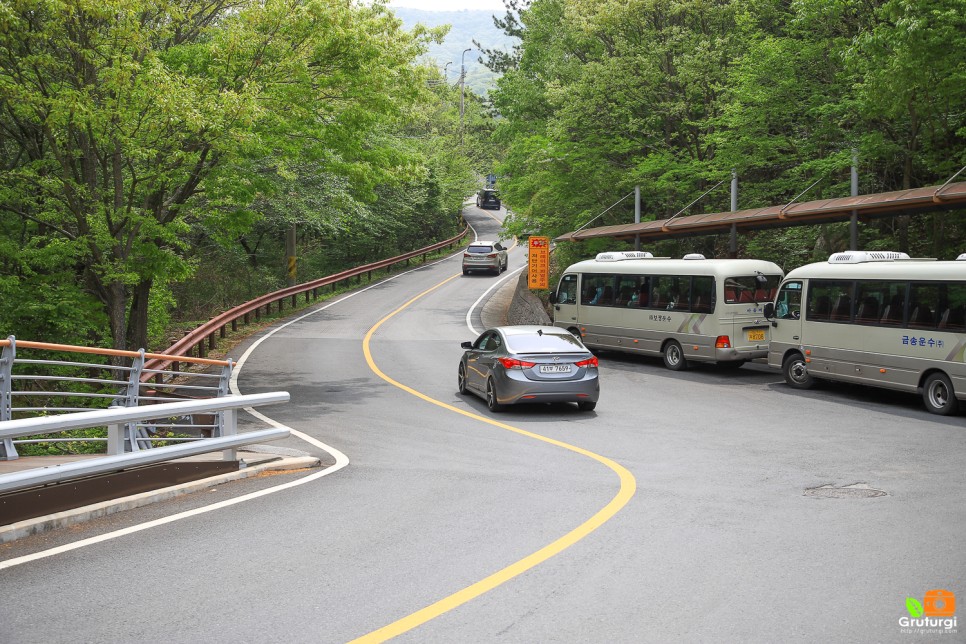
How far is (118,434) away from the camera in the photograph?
8.09 m

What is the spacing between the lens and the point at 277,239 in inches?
2028

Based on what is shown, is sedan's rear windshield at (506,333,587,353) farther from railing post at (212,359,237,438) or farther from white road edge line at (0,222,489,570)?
railing post at (212,359,237,438)

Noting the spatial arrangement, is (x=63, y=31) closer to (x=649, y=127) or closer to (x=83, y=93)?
(x=83, y=93)

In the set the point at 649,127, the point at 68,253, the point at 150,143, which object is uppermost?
the point at 649,127

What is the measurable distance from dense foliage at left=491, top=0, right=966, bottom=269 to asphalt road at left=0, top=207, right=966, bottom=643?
34.1ft

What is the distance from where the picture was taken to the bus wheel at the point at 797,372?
62.3 feet

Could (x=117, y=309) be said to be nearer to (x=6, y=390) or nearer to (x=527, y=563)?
(x=6, y=390)

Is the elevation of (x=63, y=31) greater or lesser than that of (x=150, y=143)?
greater

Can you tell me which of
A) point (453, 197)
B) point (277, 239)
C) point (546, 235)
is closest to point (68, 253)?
point (546, 235)

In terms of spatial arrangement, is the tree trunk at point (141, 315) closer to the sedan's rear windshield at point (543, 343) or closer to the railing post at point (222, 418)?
the sedan's rear windshield at point (543, 343)

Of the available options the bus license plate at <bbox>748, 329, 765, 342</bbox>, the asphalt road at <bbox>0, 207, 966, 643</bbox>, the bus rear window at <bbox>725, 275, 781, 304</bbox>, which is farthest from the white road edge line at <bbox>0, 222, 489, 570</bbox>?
the bus license plate at <bbox>748, 329, 765, 342</bbox>

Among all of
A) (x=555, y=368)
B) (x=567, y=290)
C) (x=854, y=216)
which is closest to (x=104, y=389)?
(x=555, y=368)

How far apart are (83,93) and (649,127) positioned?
78.5 feet

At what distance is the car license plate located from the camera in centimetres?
1545
